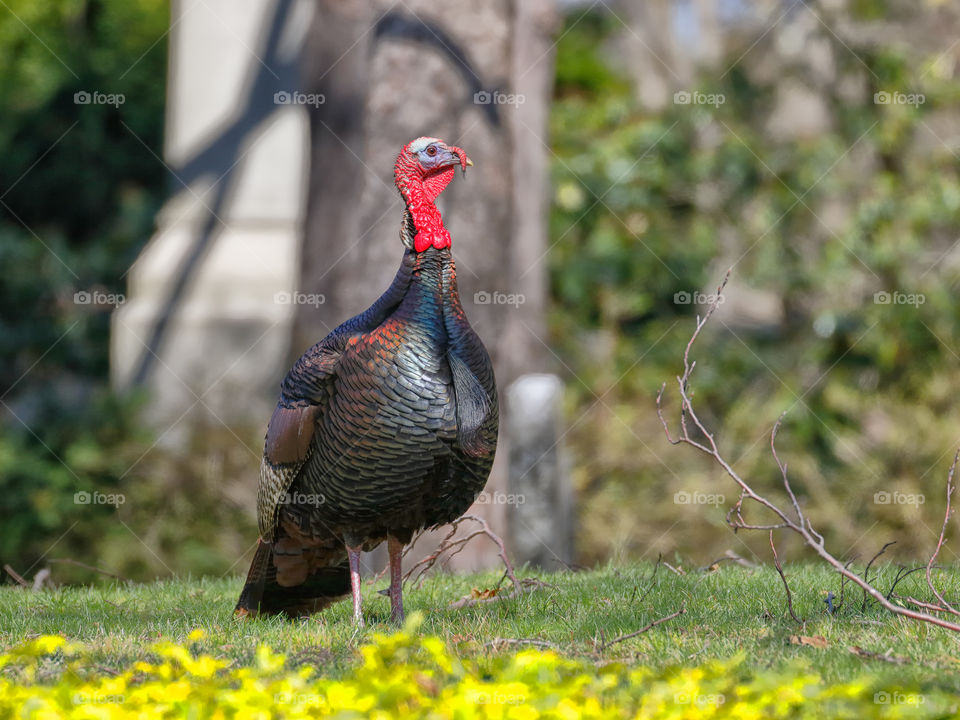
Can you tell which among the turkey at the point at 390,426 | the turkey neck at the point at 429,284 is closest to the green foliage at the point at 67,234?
the turkey at the point at 390,426

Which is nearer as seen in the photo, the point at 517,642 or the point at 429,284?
the point at 517,642

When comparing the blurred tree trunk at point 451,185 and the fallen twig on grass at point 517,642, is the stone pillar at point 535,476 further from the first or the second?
the fallen twig on grass at point 517,642

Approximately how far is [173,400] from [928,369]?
6.66 meters

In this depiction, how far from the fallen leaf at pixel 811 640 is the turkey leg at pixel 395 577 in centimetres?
159

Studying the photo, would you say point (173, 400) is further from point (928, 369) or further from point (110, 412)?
point (928, 369)

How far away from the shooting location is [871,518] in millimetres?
9750

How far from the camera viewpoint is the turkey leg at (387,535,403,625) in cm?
478

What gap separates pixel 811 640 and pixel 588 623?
84cm

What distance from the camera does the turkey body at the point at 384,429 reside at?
4.34 m

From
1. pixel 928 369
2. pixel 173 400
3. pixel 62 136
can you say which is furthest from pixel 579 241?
pixel 62 136

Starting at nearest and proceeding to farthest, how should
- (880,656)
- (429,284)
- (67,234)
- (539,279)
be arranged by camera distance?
1. (880,656)
2. (429,284)
3. (539,279)
4. (67,234)

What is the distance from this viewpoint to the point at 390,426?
4312 mm

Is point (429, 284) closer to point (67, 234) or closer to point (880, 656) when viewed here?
point (880, 656)

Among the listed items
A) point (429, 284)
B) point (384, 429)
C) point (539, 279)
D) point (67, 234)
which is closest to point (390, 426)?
point (384, 429)
